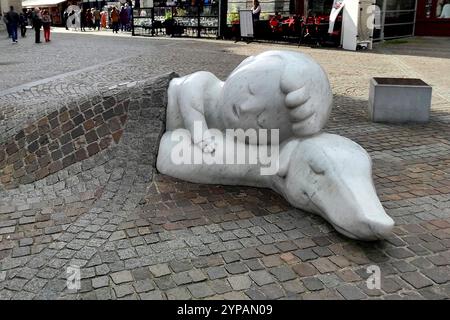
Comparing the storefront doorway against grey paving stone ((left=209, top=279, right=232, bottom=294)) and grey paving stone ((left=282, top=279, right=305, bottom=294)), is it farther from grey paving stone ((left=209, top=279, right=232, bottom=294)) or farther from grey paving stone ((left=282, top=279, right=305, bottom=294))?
grey paving stone ((left=209, top=279, right=232, bottom=294))

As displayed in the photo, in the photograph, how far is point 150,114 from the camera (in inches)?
213

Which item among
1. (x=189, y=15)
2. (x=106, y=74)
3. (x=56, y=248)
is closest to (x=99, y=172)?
(x=56, y=248)

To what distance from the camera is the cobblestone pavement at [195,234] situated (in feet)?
11.2

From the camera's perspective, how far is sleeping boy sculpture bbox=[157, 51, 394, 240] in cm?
401

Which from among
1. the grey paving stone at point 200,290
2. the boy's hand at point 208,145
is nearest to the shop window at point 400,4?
the boy's hand at point 208,145

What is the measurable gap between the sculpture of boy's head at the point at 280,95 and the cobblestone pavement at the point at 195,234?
743 millimetres

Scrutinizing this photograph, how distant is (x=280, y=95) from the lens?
175 inches

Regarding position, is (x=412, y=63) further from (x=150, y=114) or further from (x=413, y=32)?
(x=150, y=114)

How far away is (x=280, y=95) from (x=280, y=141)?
0.48 m

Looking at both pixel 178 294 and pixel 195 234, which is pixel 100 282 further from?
pixel 195 234

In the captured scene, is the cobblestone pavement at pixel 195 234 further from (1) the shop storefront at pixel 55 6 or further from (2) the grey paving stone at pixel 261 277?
(1) the shop storefront at pixel 55 6

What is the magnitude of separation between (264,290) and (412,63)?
13.1 m

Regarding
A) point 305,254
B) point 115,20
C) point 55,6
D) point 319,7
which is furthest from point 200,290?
point 55,6

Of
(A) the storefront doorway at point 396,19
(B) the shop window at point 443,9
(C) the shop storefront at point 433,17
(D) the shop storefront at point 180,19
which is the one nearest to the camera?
(A) the storefront doorway at point 396,19
